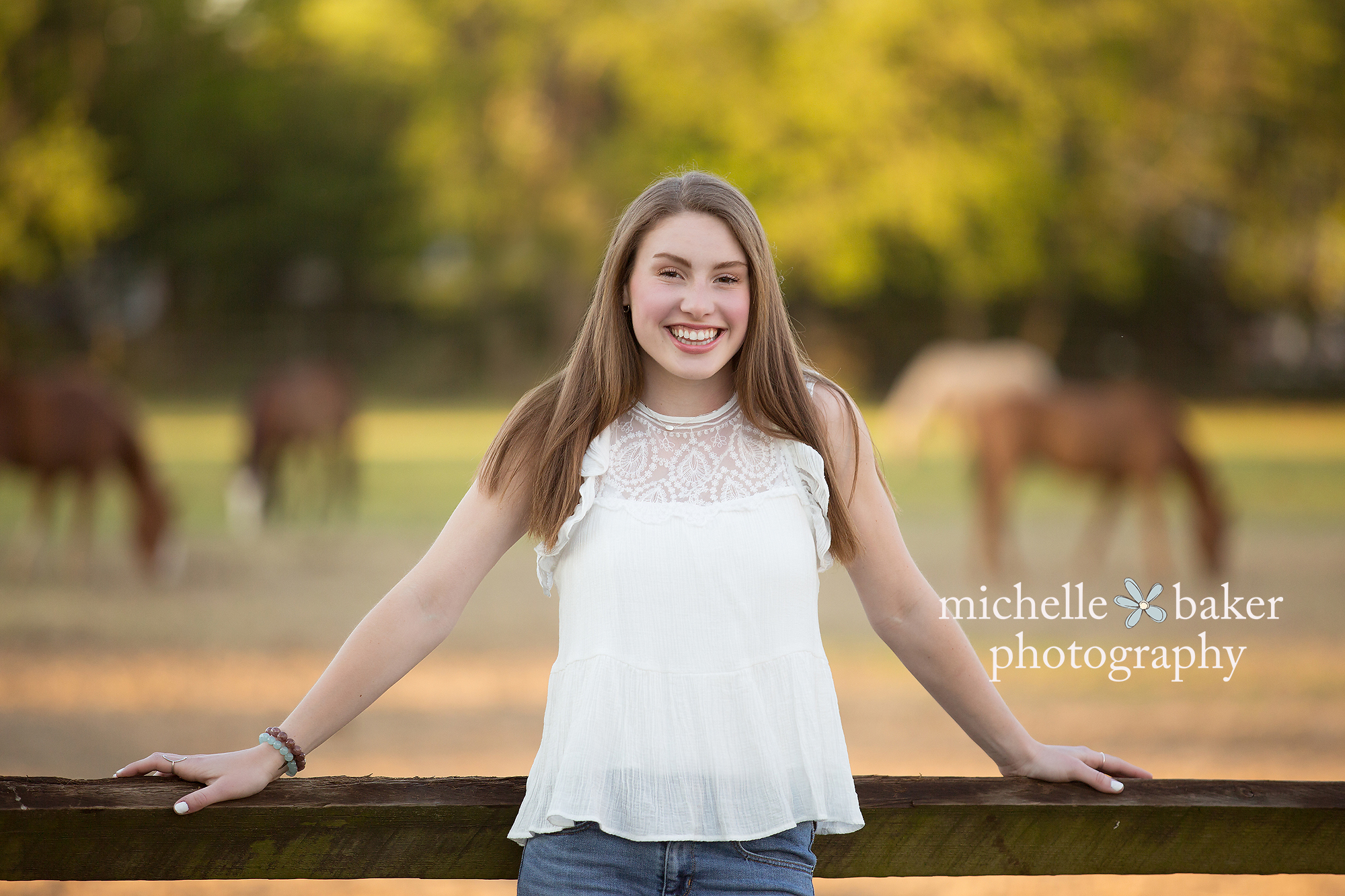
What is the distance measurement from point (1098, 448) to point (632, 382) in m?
9.33

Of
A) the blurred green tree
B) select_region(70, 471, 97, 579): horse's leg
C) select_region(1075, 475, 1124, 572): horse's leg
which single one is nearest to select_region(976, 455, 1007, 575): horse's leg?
select_region(1075, 475, 1124, 572): horse's leg

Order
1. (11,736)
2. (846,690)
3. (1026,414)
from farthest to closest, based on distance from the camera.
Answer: (1026,414)
(846,690)
(11,736)

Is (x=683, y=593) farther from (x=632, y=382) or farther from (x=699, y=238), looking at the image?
(x=699, y=238)

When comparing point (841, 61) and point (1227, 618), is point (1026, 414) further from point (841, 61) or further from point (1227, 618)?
point (841, 61)

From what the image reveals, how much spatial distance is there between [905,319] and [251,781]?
27.1 meters

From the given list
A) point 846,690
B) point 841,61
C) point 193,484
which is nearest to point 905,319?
point 841,61

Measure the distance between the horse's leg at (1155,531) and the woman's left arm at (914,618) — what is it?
27.9ft

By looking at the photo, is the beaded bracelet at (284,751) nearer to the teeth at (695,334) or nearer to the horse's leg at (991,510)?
the teeth at (695,334)

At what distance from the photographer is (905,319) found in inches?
1096

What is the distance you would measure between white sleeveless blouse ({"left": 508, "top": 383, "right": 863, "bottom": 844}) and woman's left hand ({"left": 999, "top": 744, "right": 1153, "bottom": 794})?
0.27 metres

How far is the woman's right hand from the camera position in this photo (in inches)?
A: 58.7

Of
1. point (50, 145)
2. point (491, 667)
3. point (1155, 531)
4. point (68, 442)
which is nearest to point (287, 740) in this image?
point (491, 667)

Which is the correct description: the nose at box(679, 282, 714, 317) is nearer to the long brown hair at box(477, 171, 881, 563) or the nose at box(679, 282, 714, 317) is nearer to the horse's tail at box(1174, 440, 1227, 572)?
the long brown hair at box(477, 171, 881, 563)

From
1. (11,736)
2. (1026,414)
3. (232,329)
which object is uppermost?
(232,329)
